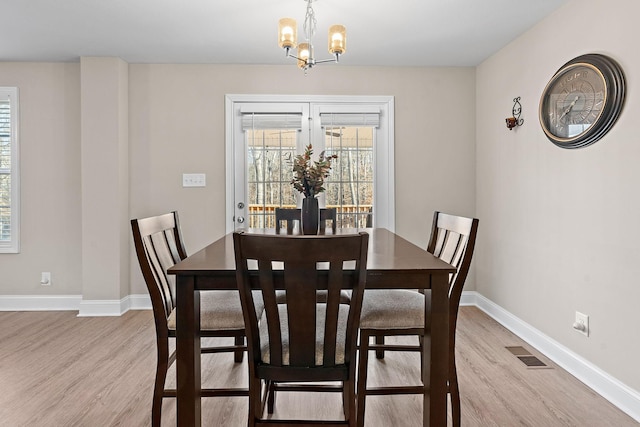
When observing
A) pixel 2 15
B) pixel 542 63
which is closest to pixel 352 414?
pixel 542 63

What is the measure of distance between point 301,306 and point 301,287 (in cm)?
7

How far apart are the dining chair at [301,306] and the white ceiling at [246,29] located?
2.03m

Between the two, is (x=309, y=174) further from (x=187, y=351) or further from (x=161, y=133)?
(x=161, y=133)

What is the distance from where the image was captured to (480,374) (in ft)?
8.17

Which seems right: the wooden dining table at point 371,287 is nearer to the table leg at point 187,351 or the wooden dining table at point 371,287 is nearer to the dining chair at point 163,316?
the table leg at point 187,351

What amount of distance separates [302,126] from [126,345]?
2.42 metres

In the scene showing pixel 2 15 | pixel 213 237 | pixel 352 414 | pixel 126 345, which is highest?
pixel 2 15

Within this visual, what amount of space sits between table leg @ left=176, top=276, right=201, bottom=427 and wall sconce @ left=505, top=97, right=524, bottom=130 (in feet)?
9.37

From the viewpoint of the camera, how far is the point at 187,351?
1.55m

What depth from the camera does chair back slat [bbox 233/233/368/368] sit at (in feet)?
4.18

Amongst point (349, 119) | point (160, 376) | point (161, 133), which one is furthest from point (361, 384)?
point (161, 133)

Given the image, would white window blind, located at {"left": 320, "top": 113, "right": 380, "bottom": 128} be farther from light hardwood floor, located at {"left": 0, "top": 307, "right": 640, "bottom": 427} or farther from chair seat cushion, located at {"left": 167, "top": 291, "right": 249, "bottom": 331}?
chair seat cushion, located at {"left": 167, "top": 291, "right": 249, "bottom": 331}

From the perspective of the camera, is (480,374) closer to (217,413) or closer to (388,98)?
(217,413)

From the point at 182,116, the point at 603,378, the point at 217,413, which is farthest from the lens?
the point at 182,116
